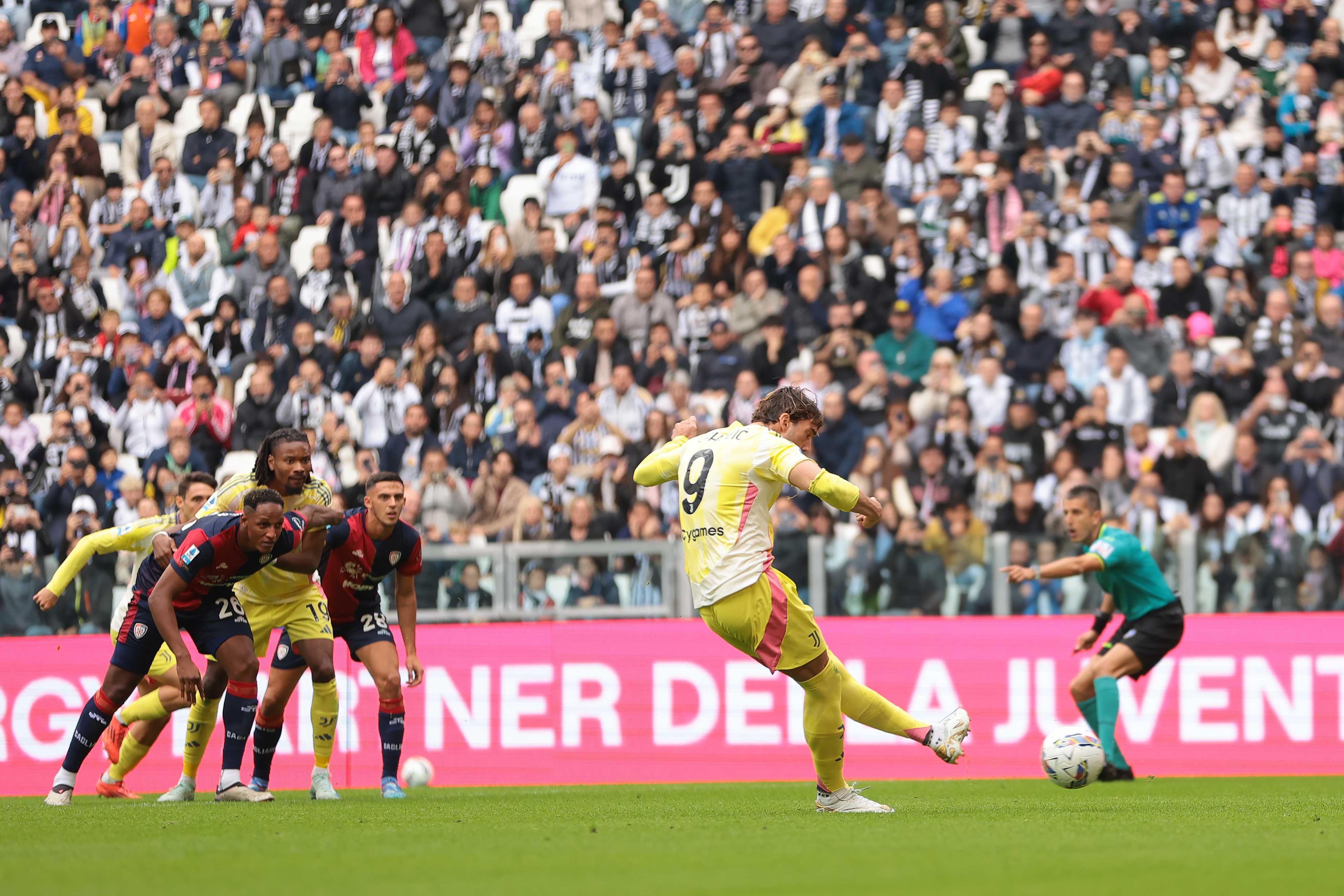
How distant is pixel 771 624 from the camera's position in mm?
9195

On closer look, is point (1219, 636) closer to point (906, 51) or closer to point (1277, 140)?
point (1277, 140)

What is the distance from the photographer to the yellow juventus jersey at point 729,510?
9.21 metres

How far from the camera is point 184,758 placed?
38.1ft

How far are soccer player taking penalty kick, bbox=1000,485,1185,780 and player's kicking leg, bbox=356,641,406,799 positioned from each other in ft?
14.2

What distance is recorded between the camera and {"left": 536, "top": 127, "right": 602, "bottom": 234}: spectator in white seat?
20.4 meters

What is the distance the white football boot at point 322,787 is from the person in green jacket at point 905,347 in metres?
7.70

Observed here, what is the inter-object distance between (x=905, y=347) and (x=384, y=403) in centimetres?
544

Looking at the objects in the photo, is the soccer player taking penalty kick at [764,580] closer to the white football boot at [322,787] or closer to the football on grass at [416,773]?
the white football boot at [322,787]

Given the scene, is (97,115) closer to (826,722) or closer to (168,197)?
(168,197)

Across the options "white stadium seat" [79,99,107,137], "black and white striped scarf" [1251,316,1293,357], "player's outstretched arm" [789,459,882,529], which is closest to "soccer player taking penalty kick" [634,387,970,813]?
"player's outstretched arm" [789,459,882,529]

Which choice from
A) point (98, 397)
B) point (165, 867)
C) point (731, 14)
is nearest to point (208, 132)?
point (98, 397)

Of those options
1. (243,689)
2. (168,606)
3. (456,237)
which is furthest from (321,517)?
(456,237)

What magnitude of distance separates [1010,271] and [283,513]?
961 cm

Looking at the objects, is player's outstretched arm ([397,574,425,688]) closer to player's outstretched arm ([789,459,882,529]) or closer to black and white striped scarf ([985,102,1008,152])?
player's outstretched arm ([789,459,882,529])
